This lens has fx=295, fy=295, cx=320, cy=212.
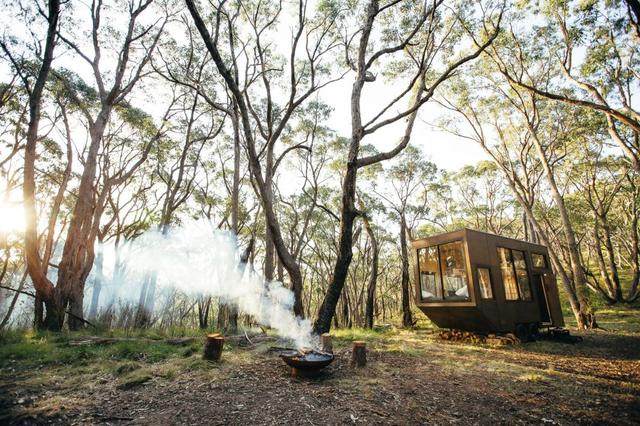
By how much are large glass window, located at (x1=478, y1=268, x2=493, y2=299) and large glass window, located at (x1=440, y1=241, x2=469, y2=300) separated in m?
0.41

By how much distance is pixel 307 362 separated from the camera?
4.66 metres

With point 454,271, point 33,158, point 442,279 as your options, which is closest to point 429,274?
point 442,279

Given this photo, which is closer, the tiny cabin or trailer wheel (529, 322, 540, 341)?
the tiny cabin

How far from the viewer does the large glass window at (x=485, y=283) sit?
8.33m

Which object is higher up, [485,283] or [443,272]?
[443,272]

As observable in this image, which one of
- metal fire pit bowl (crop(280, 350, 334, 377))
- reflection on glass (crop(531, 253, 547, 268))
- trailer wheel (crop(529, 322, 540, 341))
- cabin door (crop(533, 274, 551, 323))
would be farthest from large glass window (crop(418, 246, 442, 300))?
metal fire pit bowl (crop(280, 350, 334, 377))

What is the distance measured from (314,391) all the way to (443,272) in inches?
241

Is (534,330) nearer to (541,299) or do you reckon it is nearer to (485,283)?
(541,299)

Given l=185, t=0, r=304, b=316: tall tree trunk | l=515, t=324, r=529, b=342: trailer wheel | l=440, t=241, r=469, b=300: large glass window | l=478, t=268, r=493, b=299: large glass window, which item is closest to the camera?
l=185, t=0, r=304, b=316: tall tree trunk

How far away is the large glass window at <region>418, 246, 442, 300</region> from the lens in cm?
920

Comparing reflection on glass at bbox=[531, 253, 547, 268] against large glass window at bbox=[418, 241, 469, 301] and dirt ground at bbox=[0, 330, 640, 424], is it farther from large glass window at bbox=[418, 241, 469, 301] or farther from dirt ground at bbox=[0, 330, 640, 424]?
dirt ground at bbox=[0, 330, 640, 424]

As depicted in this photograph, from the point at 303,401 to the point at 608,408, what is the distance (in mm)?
4000

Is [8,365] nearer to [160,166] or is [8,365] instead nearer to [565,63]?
[160,166]

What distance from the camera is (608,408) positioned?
3863mm
